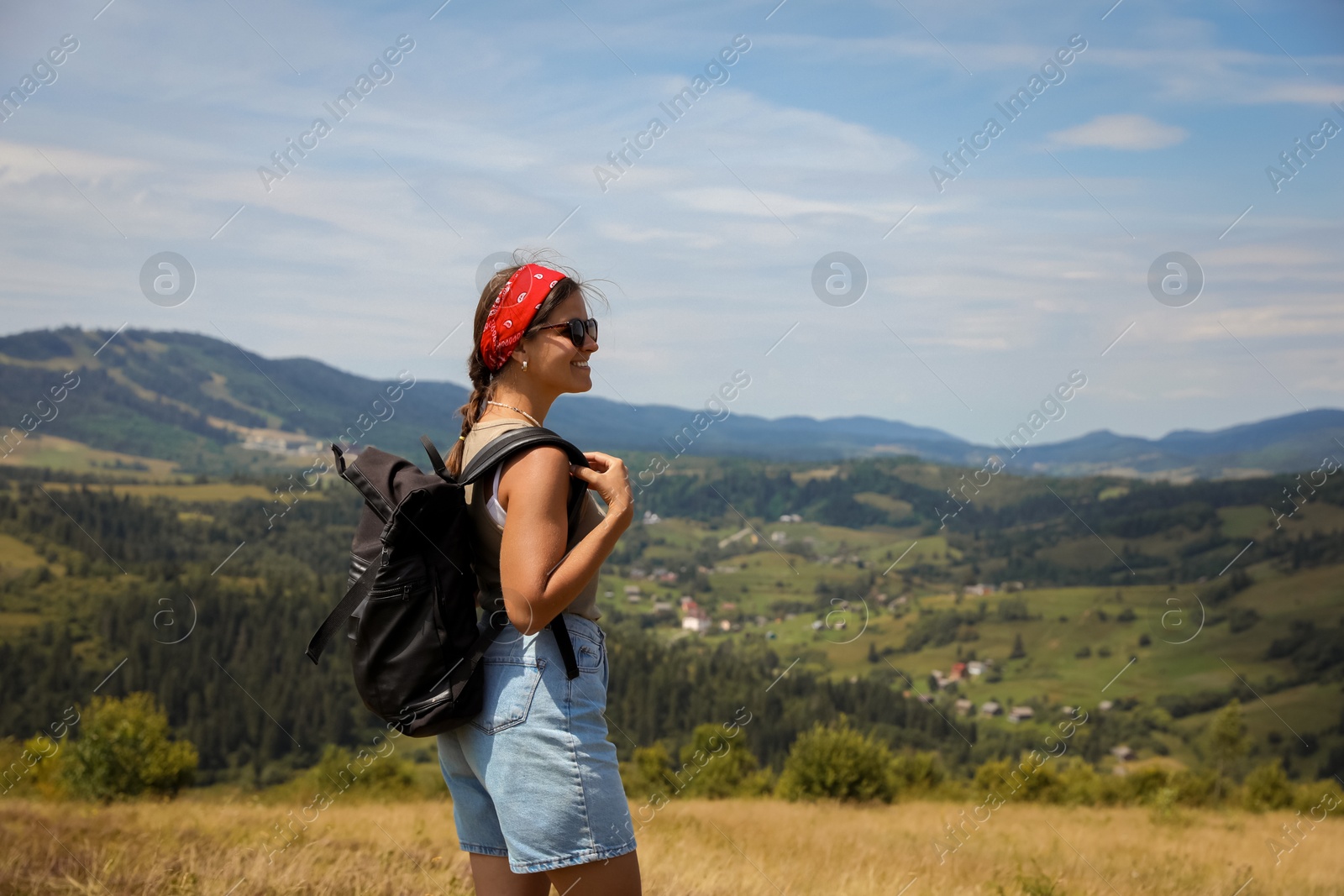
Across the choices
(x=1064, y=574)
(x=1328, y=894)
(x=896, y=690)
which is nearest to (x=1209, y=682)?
(x=896, y=690)

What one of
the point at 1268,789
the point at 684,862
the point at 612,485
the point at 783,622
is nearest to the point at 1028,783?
the point at 1268,789

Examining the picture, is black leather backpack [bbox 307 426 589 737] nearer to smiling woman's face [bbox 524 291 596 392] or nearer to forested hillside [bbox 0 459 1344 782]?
smiling woman's face [bbox 524 291 596 392]

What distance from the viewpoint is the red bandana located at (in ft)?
7.83

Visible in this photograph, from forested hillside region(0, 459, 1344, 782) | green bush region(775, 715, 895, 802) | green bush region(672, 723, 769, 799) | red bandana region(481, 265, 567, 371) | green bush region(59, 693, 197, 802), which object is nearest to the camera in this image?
red bandana region(481, 265, 567, 371)

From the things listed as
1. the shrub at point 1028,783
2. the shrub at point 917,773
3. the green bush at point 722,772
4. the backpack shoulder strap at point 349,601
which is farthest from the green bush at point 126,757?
the backpack shoulder strap at point 349,601

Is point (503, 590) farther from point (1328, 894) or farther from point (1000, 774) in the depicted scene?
point (1000, 774)

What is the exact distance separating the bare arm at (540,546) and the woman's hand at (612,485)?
6 cm

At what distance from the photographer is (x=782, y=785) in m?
22.7

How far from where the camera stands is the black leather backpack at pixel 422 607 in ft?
7.18

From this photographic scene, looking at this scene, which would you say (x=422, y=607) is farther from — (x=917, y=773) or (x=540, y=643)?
(x=917, y=773)

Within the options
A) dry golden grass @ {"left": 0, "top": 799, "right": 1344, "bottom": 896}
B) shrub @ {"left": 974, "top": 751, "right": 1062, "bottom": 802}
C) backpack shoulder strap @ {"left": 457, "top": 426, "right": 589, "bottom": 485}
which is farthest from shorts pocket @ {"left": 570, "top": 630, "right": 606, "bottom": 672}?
shrub @ {"left": 974, "top": 751, "right": 1062, "bottom": 802}

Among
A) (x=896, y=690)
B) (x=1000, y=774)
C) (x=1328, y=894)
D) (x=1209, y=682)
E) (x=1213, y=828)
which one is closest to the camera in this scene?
(x=1328, y=894)

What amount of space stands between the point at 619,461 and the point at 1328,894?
648 centimetres

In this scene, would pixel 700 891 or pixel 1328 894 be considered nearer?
pixel 700 891
